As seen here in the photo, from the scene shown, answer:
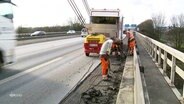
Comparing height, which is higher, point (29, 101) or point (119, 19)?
point (119, 19)

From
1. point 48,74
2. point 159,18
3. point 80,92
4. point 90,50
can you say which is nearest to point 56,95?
point 80,92

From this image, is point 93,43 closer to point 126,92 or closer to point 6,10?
point 6,10

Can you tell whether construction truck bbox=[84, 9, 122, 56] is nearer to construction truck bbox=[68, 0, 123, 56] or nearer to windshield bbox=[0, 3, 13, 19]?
construction truck bbox=[68, 0, 123, 56]

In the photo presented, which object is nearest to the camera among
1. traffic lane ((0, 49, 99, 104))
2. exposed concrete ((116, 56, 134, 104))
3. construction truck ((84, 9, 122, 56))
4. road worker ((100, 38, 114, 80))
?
exposed concrete ((116, 56, 134, 104))

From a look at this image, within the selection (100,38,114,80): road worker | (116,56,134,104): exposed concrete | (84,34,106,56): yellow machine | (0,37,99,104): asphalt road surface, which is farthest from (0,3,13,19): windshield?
(84,34,106,56): yellow machine

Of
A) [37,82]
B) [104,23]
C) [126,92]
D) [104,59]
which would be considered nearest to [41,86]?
[37,82]

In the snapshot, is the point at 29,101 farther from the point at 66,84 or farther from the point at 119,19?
the point at 119,19

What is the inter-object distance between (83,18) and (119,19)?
5.56 meters

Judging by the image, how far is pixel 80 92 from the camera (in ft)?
34.6

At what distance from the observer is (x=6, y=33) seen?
13.3 meters

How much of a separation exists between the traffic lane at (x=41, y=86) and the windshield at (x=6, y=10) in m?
2.21

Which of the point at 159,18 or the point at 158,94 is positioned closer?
the point at 158,94

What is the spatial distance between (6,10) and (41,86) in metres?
3.59

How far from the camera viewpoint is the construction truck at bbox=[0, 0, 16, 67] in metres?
13.0
